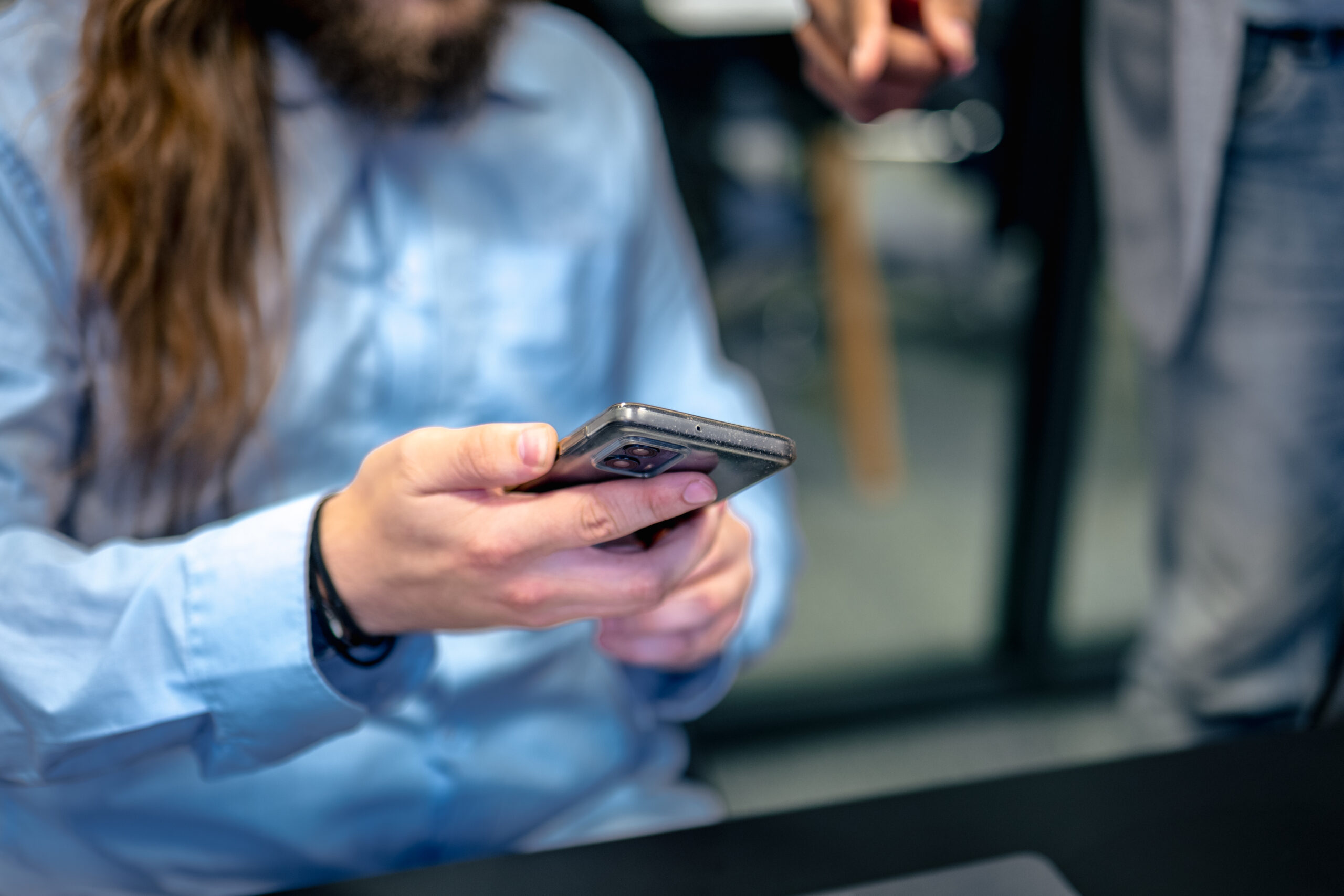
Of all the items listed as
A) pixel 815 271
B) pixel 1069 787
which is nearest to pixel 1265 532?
pixel 1069 787

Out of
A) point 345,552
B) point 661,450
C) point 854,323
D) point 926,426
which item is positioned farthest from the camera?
point 926,426

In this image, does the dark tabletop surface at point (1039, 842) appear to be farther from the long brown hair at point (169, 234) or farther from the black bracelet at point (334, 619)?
the long brown hair at point (169, 234)

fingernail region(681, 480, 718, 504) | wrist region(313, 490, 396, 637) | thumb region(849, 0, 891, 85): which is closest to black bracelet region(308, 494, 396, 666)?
wrist region(313, 490, 396, 637)

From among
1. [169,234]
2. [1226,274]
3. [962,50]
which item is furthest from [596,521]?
[1226,274]

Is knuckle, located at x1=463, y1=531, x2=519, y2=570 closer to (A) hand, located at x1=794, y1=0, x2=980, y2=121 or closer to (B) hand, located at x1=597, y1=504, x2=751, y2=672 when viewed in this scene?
(B) hand, located at x1=597, y1=504, x2=751, y2=672

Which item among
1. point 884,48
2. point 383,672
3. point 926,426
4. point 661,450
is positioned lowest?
point 926,426

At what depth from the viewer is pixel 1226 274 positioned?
943 mm

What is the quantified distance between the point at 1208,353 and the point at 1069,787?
630 mm

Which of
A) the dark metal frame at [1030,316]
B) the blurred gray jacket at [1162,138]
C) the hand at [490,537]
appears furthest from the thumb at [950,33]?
the dark metal frame at [1030,316]

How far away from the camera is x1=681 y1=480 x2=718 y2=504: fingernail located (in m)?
0.43

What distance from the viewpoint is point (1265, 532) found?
0.97 metres

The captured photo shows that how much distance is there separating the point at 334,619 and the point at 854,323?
177cm

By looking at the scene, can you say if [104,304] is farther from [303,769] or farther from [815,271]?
[815,271]

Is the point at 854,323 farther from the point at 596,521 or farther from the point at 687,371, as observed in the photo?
the point at 596,521
